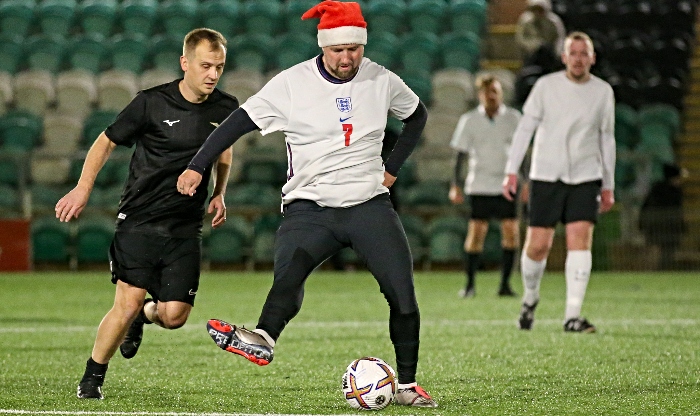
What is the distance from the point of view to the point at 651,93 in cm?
1961

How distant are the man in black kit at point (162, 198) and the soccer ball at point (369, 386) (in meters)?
1.16

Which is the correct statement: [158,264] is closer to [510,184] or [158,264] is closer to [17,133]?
[510,184]

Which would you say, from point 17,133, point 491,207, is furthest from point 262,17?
point 491,207

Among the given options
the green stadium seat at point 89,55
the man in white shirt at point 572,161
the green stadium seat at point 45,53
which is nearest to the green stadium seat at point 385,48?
the green stadium seat at point 89,55

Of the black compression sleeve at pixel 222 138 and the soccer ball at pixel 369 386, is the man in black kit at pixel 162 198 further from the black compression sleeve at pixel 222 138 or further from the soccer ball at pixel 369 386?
the soccer ball at pixel 369 386

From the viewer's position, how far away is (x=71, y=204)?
18.1 feet

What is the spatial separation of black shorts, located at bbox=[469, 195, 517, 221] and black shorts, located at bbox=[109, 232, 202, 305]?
Result: 7.65 meters

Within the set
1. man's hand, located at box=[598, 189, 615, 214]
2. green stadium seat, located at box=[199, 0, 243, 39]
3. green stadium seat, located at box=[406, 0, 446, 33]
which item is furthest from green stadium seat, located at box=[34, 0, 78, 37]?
man's hand, located at box=[598, 189, 615, 214]

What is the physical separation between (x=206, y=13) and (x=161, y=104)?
15877 mm

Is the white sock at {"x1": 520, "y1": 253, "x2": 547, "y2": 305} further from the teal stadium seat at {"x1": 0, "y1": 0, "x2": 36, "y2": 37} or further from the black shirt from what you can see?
the teal stadium seat at {"x1": 0, "y1": 0, "x2": 36, "y2": 37}

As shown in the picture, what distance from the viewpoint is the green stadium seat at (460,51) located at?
20.4 metres

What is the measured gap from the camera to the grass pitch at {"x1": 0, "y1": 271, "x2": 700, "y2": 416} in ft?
18.7

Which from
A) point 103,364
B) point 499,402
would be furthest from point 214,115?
point 499,402

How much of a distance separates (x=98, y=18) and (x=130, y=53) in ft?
6.34
